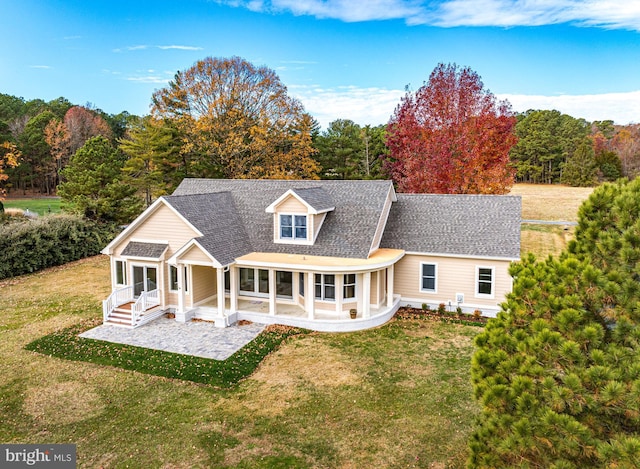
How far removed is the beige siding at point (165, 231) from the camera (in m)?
18.1

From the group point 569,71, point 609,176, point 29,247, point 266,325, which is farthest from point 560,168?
point 29,247

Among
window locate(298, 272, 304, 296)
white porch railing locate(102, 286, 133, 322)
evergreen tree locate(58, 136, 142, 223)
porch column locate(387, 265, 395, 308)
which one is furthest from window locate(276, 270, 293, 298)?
evergreen tree locate(58, 136, 142, 223)

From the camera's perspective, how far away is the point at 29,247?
26.0 m

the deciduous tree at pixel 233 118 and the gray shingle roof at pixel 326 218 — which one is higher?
the deciduous tree at pixel 233 118

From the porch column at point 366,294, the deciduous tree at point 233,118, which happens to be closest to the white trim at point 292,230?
the porch column at point 366,294

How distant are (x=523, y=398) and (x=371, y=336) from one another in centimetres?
1066

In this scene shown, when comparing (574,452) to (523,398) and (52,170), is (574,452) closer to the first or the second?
(523,398)

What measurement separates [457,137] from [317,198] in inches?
600

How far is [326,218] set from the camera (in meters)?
19.7

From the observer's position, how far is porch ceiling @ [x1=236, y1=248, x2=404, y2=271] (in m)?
16.6

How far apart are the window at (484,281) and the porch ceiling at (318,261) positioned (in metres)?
3.46

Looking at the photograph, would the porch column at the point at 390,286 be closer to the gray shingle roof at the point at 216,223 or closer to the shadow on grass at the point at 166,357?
the shadow on grass at the point at 166,357

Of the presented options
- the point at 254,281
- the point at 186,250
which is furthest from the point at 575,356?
the point at 254,281

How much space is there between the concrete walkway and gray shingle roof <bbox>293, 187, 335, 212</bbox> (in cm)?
559
